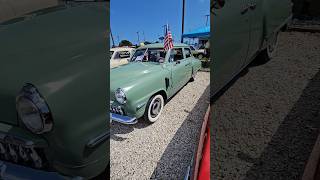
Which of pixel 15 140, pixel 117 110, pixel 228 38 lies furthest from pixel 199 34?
pixel 15 140

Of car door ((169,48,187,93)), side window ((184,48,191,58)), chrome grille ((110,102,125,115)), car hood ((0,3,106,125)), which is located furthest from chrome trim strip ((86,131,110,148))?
side window ((184,48,191,58))

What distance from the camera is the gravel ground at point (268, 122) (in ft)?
3.28

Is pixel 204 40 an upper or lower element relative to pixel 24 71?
upper

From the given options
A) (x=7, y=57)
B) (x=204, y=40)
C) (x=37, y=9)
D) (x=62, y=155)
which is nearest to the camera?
(x=204, y=40)

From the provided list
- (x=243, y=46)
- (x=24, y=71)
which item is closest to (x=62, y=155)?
(x=24, y=71)

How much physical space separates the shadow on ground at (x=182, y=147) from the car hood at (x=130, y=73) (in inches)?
12.8

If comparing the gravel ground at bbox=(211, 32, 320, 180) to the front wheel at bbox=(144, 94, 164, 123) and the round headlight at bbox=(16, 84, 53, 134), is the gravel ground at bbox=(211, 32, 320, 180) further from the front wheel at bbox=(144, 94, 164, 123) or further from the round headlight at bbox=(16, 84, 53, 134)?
the round headlight at bbox=(16, 84, 53, 134)

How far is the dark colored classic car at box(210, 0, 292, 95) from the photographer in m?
0.78

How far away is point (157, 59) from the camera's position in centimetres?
120

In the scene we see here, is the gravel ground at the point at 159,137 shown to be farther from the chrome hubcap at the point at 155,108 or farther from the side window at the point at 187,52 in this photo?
the side window at the point at 187,52

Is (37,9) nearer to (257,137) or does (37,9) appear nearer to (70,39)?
(70,39)

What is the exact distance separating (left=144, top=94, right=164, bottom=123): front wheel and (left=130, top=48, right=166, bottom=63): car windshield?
0.20 m

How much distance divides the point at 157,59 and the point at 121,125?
0.40 meters

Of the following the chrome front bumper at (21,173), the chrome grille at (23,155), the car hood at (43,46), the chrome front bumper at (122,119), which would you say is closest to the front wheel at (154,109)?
the chrome front bumper at (122,119)
